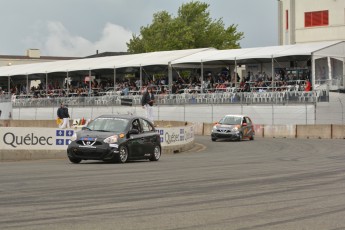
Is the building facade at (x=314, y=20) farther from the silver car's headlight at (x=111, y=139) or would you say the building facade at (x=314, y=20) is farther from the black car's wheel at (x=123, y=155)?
the silver car's headlight at (x=111, y=139)

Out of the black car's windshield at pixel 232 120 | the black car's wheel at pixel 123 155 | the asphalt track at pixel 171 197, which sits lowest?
the asphalt track at pixel 171 197

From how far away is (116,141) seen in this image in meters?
22.4

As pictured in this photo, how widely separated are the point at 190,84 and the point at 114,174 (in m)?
37.6

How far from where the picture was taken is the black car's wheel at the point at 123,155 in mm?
22625

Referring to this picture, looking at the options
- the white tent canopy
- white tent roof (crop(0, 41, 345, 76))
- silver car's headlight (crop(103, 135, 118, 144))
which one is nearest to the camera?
silver car's headlight (crop(103, 135, 118, 144))

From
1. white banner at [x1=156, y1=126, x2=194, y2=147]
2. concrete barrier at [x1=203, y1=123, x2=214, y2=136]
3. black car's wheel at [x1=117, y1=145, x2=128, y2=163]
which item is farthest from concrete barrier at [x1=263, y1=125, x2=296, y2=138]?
black car's wheel at [x1=117, y1=145, x2=128, y2=163]

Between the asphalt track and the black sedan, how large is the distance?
1.55 metres

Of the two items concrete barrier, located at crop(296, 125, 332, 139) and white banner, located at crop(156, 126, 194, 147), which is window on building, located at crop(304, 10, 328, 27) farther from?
white banner, located at crop(156, 126, 194, 147)

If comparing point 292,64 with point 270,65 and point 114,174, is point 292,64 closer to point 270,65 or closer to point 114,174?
point 270,65

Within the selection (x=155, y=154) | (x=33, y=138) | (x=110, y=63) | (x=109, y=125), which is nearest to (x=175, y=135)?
(x=155, y=154)

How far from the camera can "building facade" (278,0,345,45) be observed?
7906cm

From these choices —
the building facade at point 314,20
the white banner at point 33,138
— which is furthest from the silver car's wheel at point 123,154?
the building facade at point 314,20

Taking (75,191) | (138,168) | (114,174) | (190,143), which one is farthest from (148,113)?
(75,191)

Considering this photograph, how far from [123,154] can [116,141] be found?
1.96 ft
